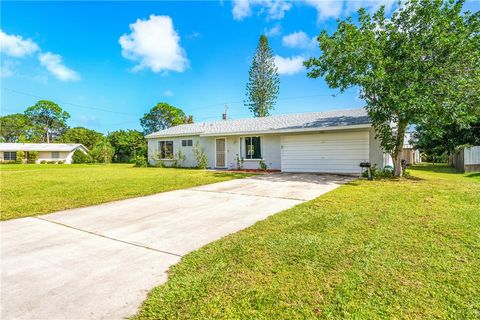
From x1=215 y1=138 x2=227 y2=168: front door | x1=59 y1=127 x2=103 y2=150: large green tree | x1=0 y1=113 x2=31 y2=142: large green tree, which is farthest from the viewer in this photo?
x1=0 y1=113 x2=31 y2=142: large green tree

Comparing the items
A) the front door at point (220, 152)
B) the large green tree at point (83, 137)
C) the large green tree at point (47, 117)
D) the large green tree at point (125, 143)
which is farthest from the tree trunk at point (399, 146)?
the large green tree at point (47, 117)

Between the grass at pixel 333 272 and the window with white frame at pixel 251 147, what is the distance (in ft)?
37.2

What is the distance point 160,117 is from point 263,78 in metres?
27.3

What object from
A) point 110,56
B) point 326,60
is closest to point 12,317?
point 326,60

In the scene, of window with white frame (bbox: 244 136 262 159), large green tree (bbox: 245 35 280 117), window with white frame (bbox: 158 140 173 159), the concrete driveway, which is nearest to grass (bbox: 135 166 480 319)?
the concrete driveway

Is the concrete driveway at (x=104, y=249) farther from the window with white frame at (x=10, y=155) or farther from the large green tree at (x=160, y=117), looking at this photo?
the large green tree at (x=160, y=117)

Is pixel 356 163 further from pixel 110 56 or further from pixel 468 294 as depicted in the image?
pixel 110 56

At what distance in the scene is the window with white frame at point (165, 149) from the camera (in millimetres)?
20422

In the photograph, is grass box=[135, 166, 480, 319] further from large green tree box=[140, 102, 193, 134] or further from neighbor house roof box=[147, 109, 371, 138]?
large green tree box=[140, 102, 193, 134]

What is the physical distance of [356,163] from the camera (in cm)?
1263

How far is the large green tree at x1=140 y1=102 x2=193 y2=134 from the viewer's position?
50438mm

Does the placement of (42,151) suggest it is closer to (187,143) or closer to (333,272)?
(187,143)

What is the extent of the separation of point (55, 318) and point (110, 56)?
28774 mm

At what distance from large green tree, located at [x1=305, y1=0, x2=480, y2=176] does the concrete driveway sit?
5780mm
